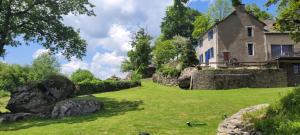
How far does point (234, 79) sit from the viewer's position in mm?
47656

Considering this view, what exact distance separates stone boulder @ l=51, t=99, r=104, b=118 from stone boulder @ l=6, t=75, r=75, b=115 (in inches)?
90.4

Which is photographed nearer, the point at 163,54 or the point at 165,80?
the point at 165,80

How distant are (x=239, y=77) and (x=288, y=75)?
8.56m

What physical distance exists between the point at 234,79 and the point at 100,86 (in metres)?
16.6

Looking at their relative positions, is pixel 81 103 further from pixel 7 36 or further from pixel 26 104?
pixel 7 36

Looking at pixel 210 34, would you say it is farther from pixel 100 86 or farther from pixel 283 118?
pixel 283 118

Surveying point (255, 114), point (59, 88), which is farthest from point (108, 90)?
point (255, 114)

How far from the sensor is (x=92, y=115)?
27.4m

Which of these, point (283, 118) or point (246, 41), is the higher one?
point (246, 41)

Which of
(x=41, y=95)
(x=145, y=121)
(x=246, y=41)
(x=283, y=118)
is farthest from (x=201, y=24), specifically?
(x=283, y=118)

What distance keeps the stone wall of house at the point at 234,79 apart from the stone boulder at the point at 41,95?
17.6 metres

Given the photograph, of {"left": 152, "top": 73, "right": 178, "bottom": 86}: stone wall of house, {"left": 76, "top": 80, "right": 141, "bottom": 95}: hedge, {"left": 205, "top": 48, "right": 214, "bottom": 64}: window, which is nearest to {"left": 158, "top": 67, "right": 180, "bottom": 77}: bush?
{"left": 152, "top": 73, "right": 178, "bottom": 86}: stone wall of house

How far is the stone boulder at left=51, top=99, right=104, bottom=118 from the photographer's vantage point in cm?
2823

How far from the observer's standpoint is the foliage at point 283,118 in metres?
11.6
